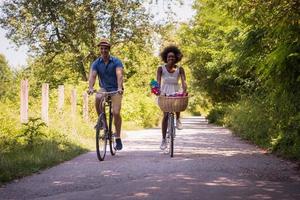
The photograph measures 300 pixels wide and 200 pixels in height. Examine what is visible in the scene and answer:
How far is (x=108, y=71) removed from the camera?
33.3 feet

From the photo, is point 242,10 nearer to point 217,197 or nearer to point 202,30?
point 217,197

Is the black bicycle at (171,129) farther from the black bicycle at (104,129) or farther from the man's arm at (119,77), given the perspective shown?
the man's arm at (119,77)

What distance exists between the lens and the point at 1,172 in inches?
297

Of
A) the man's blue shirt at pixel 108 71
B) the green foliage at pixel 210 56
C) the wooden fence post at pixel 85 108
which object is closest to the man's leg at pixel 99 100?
the man's blue shirt at pixel 108 71

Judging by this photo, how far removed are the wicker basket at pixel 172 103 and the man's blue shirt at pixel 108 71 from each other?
963mm

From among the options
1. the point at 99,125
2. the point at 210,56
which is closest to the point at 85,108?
the point at 99,125

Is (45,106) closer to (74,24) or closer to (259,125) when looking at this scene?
(259,125)

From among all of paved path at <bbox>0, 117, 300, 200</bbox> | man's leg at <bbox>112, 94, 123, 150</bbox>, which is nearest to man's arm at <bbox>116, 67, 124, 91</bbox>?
man's leg at <bbox>112, 94, 123, 150</bbox>

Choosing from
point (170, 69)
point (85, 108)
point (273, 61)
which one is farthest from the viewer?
point (85, 108)

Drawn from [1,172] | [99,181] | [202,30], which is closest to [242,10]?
[99,181]

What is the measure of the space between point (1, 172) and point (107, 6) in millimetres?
23146

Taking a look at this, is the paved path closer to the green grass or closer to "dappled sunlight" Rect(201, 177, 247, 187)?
"dappled sunlight" Rect(201, 177, 247, 187)

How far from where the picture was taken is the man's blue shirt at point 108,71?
10.2 metres

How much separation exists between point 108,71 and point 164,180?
380 cm
